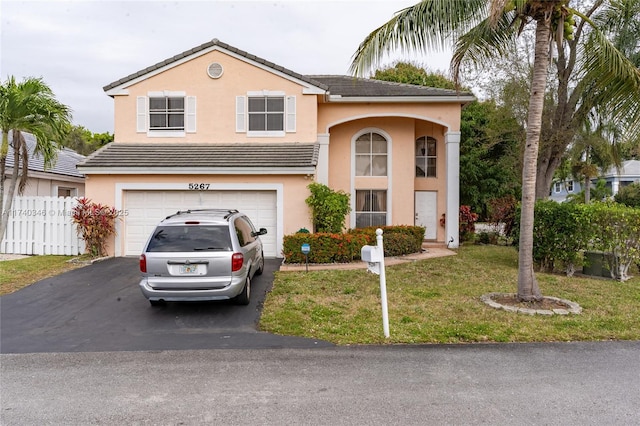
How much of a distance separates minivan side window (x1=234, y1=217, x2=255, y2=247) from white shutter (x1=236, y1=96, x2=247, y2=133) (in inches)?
257

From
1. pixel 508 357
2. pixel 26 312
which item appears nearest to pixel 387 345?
pixel 508 357

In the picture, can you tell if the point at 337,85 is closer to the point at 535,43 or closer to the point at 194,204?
the point at 194,204

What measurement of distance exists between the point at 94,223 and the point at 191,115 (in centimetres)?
499

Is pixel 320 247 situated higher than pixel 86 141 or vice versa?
pixel 86 141

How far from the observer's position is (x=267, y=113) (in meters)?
14.4

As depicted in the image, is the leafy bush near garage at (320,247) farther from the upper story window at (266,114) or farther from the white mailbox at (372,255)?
the white mailbox at (372,255)

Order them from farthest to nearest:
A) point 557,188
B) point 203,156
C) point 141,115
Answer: point 557,188 < point 141,115 < point 203,156

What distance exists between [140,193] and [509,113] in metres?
14.2

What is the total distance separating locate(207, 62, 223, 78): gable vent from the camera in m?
14.3

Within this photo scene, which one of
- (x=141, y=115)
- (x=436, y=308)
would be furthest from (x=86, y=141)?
(x=436, y=308)

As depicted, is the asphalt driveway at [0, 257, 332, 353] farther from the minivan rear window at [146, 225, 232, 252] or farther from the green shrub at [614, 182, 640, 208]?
the green shrub at [614, 182, 640, 208]

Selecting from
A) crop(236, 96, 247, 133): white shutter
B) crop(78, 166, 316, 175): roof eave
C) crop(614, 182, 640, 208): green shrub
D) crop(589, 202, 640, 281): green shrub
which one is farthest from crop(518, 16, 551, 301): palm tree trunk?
crop(614, 182, 640, 208): green shrub

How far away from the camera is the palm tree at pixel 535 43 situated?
7270mm

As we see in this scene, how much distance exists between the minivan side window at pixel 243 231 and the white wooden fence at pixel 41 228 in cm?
717
